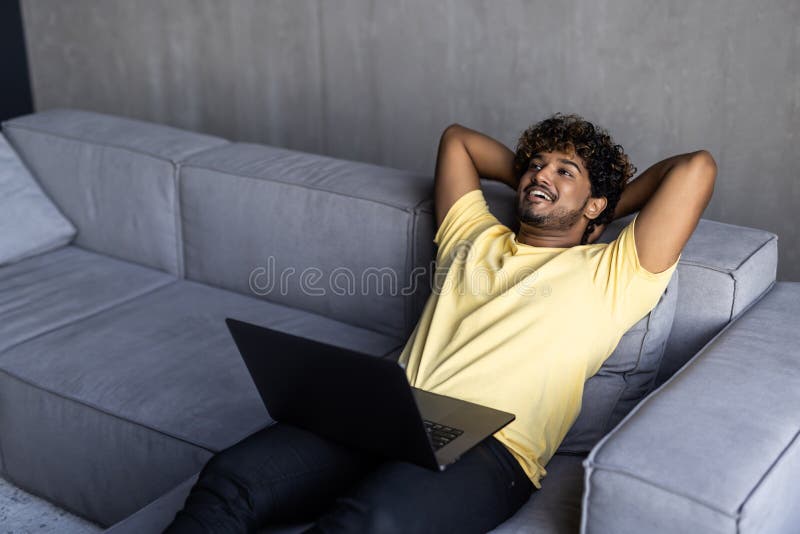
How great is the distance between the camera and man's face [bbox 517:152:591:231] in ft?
6.13

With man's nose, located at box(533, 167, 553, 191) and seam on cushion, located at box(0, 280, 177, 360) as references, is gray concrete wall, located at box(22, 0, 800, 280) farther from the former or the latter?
seam on cushion, located at box(0, 280, 177, 360)

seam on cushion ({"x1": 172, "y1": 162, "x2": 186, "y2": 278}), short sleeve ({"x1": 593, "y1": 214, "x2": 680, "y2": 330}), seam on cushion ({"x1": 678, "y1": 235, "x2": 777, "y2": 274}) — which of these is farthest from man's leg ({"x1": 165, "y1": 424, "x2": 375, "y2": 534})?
seam on cushion ({"x1": 172, "y1": 162, "x2": 186, "y2": 278})

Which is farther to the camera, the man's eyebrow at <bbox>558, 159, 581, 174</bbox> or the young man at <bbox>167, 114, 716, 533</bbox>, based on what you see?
the man's eyebrow at <bbox>558, 159, 581, 174</bbox>

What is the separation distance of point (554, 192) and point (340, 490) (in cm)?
74

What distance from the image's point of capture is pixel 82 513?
2.16 meters

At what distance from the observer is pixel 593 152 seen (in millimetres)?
1896

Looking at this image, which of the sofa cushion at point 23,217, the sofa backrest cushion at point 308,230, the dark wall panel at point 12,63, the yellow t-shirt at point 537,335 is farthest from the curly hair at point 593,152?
the dark wall panel at point 12,63

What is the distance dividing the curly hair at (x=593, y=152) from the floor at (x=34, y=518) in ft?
4.41

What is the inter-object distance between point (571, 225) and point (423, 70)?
1391mm

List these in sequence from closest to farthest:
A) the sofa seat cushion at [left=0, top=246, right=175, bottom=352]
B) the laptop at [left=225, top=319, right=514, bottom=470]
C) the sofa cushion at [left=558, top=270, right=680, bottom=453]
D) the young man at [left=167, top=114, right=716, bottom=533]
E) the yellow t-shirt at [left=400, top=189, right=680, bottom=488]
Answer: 1. the laptop at [left=225, top=319, right=514, bottom=470]
2. the young man at [left=167, top=114, right=716, bottom=533]
3. the yellow t-shirt at [left=400, top=189, right=680, bottom=488]
4. the sofa cushion at [left=558, top=270, right=680, bottom=453]
5. the sofa seat cushion at [left=0, top=246, right=175, bottom=352]

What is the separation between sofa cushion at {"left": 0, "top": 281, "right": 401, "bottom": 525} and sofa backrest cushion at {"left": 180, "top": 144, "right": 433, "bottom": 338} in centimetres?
8

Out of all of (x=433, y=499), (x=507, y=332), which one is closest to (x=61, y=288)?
(x=507, y=332)

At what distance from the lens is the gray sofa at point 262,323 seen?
4.60 ft

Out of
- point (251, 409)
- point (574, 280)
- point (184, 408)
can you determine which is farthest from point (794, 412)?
point (184, 408)
